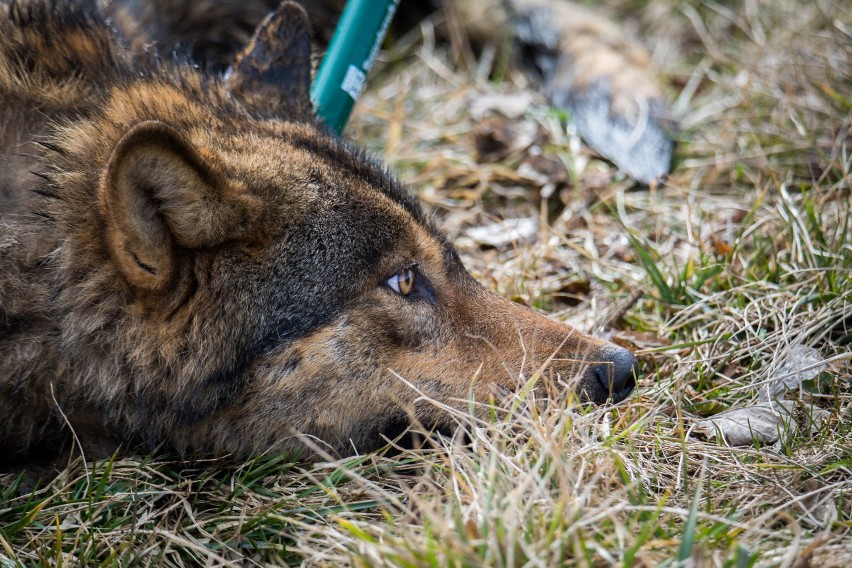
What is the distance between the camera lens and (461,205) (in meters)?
5.62

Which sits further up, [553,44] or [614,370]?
[553,44]

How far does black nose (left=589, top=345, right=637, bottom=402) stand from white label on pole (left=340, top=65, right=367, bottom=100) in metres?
2.17

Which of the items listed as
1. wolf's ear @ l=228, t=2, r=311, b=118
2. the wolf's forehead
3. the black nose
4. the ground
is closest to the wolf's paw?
the ground

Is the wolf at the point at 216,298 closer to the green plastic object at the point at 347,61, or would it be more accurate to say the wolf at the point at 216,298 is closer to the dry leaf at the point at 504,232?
the green plastic object at the point at 347,61

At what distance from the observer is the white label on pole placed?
4508 millimetres

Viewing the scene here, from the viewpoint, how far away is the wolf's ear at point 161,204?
2.75 metres

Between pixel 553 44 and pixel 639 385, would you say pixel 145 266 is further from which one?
pixel 553 44

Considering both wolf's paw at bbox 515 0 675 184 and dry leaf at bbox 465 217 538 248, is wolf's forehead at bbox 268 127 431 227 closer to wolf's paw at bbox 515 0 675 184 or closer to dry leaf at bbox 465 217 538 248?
dry leaf at bbox 465 217 538 248

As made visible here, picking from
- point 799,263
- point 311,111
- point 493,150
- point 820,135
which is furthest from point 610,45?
point 311,111

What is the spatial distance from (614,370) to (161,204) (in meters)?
1.91

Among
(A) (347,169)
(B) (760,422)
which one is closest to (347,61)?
(A) (347,169)

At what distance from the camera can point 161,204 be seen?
291 cm

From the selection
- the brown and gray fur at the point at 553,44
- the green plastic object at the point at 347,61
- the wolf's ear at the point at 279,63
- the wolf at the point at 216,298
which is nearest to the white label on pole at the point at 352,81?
the green plastic object at the point at 347,61

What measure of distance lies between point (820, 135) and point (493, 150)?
224cm
